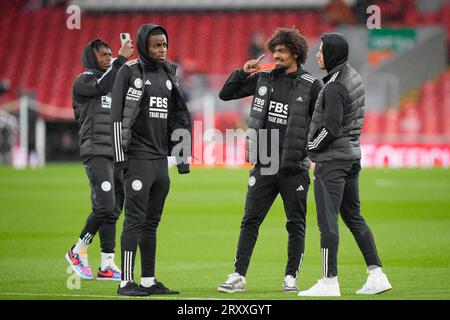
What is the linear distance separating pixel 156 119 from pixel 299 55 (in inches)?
58.7

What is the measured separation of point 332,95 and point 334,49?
44cm

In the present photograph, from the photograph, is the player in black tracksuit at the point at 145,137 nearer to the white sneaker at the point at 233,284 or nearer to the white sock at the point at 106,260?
the white sneaker at the point at 233,284

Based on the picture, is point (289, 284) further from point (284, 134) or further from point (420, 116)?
point (420, 116)

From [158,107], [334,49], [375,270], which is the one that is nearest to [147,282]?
[158,107]

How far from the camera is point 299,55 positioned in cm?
949

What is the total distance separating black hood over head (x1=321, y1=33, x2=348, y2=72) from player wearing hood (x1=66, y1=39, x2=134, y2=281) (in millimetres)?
2503

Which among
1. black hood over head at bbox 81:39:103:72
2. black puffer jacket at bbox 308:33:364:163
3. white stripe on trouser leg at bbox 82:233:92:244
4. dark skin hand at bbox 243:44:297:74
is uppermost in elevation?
black hood over head at bbox 81:39:103:72

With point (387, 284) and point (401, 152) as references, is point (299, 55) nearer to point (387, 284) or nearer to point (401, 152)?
point (387, 284)

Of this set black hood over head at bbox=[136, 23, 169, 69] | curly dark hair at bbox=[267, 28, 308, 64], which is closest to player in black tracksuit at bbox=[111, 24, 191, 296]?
black hood over head at bbox=[136, 23, 169, 69]

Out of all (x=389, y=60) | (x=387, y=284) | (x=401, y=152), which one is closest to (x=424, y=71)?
(x=389, y=60)

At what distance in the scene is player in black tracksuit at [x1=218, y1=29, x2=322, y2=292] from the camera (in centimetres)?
941

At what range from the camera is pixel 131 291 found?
8.91 metres

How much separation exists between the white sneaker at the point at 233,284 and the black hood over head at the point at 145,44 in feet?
6.82

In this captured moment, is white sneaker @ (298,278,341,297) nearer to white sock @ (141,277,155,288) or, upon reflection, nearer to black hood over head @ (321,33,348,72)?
white sock @ (141,277,155,288)
